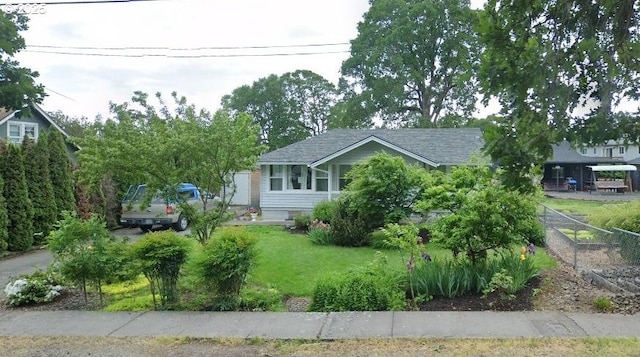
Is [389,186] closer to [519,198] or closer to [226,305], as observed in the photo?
[519,198]

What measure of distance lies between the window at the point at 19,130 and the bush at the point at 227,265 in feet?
77.5

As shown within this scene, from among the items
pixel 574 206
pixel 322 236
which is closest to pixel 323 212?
pixel 322 236

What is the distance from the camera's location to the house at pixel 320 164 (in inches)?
853

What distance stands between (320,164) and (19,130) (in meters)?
17.2

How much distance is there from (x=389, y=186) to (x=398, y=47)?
96.7 feet

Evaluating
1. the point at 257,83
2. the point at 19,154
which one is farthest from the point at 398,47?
the point at 19,154

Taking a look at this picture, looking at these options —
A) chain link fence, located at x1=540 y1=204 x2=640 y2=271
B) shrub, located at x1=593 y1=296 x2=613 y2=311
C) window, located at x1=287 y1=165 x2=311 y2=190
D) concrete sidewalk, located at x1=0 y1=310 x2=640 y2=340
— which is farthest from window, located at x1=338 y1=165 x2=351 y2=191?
shrub, located at x1=593 y1=296 x2=613 y2=311

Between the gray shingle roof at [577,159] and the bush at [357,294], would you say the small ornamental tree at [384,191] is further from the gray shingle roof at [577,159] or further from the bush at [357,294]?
the gray shingle roof at [577,159]

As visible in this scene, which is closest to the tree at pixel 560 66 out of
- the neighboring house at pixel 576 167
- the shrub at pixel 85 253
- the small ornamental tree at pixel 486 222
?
the small ornamental tree at pixel 486 222

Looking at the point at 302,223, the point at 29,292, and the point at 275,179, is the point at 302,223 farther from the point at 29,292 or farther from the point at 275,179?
the point at 29,292

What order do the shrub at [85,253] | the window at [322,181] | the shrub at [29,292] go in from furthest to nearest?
the window at [322,181], the shrub at [29,292], the shrub at [85,253]

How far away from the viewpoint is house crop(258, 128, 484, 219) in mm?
21672

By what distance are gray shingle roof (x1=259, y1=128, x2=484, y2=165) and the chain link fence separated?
7.37 metres

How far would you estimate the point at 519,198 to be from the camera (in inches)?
319
